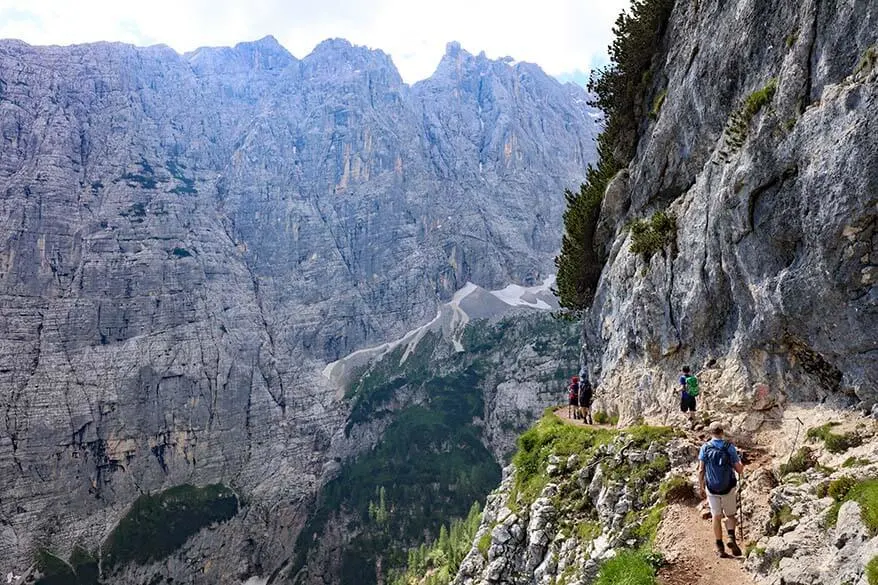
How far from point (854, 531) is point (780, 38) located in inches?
641

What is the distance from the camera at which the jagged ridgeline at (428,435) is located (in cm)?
12338

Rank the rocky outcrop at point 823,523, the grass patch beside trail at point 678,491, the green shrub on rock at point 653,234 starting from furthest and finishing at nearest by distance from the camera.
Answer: the green shrub on rock at point 653,234
the grass patch beside trail at point 678,491
the rocky outcrop at point 823,523

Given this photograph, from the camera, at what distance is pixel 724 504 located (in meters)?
10.7

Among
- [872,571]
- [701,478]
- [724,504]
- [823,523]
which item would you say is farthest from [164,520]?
[872,571]

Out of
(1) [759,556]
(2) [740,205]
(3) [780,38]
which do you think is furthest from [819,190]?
A: (1) [759,556]

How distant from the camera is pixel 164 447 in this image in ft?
481

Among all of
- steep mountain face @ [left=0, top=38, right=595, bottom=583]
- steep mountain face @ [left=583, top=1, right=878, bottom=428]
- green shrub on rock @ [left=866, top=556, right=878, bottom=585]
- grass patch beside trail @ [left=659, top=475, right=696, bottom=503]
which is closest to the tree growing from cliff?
steep mountain face @ [left=583, top=1, right=878, bottom=428]

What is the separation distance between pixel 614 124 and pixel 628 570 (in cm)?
2926

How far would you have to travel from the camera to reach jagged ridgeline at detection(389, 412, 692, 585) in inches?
504

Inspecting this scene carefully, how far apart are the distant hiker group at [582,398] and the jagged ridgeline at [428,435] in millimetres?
71493

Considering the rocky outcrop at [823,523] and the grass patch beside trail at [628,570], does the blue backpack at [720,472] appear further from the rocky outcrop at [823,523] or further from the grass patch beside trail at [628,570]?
the grass patch beside trail at [628,570]

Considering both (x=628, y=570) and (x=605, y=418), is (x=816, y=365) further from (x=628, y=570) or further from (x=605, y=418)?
(x=605, y=418)

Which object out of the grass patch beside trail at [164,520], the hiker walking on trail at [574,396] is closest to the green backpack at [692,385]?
the hiker walking on trail at [574,396]

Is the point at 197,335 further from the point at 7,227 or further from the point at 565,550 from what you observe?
the point at 565,550
